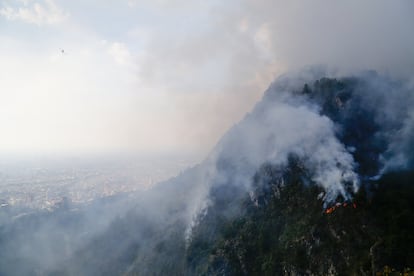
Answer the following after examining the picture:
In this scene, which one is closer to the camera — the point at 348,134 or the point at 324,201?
the point at 324,201

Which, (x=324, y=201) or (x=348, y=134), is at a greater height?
(x=348, y=134)

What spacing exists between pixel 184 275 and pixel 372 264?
311 feet

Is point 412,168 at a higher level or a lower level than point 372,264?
higher

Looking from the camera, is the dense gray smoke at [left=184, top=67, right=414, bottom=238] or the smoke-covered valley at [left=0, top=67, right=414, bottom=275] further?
the dense gray smoke at [left=184, top=67, right=414, bottom=238]

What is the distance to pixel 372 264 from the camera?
10706 centimetres

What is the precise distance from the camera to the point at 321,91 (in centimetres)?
19400

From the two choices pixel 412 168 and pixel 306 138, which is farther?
pixel 306 138

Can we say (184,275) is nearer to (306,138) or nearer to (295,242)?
(295,242)

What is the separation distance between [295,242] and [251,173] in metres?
68.5

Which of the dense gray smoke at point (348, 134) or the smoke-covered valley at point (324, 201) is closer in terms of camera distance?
the smoke-covered valley at point (324, 201)

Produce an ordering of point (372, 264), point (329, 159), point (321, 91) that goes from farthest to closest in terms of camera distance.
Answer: point (321, 91), point (329, 159), point (372, 264)

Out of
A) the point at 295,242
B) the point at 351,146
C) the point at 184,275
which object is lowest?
the point at 184,275

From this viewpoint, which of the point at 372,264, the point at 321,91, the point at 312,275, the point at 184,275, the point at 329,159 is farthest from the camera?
the point at 321,91

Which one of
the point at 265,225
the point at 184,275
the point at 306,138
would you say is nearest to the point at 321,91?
the point at 306,138
